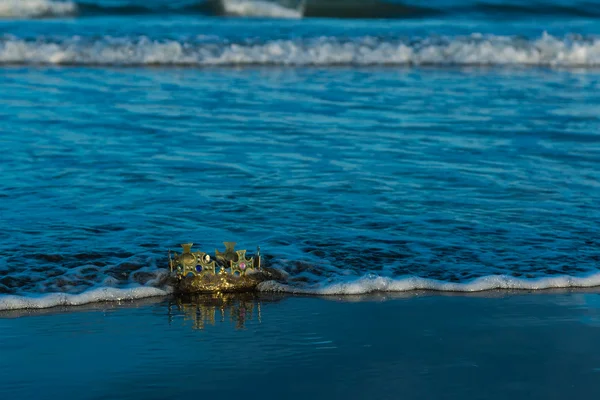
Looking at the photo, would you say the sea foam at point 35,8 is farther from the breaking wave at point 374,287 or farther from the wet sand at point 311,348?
the wet sand at point 311,348

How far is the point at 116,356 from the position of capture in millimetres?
3307

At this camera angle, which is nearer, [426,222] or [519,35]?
[426,222]

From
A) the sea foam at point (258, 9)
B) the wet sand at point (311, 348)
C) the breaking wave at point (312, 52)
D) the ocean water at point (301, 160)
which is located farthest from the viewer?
the sea foam at point (258, 9)

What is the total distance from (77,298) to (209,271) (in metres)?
0.54

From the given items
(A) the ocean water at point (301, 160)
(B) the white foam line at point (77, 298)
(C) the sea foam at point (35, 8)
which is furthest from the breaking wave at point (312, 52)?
(B) the white foam line at point (77, 298)

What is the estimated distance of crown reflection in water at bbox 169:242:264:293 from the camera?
3959 mm

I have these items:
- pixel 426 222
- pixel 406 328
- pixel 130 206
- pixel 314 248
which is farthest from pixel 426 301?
pixel 130 206

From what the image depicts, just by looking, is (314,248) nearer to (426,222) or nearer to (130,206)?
(426,222)

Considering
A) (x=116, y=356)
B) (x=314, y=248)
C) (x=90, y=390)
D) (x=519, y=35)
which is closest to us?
(x=90, y=390)

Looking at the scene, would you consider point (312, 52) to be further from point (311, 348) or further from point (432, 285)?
point (311, 348)

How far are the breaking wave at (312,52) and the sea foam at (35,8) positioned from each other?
3.80 m

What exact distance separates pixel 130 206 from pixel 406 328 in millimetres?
2092

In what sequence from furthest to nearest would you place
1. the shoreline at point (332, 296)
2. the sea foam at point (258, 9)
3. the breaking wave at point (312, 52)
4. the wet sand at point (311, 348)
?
the sea foam at point (258, 9) < the breaking wave at point (312, 52) < the shoreline at point (332, 296) < the wet sand at point (311, 348)

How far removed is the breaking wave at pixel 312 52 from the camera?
11773 millimetres
